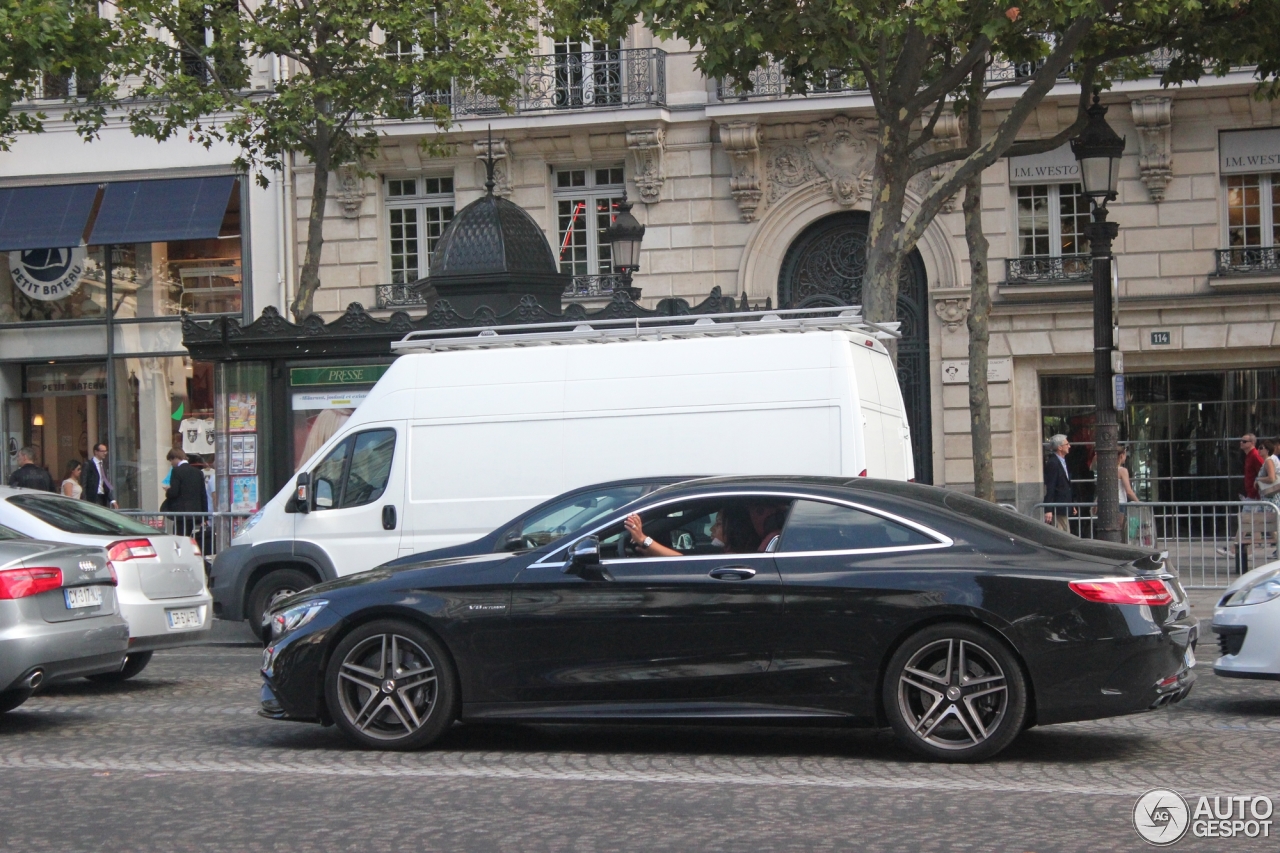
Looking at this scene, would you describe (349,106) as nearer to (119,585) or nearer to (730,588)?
(119,585)

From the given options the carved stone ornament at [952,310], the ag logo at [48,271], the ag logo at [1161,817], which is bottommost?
the ag logo at [1161,817]

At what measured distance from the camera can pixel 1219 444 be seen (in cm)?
2444

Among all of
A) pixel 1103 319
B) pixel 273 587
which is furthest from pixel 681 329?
pixel 273 587

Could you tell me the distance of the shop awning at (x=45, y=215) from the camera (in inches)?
1026

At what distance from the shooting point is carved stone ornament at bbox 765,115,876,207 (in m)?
25.2

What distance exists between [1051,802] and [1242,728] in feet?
8.60

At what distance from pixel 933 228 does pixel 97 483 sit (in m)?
12.9

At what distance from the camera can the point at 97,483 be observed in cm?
2134

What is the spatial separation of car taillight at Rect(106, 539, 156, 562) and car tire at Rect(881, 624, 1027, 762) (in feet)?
20.3

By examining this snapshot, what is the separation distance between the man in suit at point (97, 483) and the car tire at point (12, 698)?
37.4 ft

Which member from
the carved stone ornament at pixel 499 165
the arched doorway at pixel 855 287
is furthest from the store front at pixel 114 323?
the arched doorway at pixel 855 287

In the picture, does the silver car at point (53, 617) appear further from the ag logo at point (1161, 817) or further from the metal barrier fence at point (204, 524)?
the metal barrier fence at point (204, 524)

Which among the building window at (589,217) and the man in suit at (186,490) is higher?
the building window at (589,217)

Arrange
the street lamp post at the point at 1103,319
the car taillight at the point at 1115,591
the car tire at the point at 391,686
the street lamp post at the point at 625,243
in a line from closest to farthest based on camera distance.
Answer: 1. the car taillight at the point at 1115,591
2. the car tire at the point at 391,686
3. the street lamp post at the point at 1103,319
4. the street lamp post at the point at 625,243
